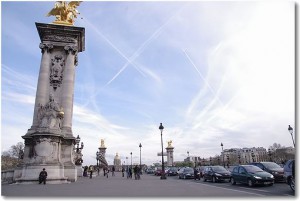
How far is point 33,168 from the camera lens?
20.5m

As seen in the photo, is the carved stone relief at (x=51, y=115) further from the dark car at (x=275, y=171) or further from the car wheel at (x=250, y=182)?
Answer: the dark car at (x=275, y=171)

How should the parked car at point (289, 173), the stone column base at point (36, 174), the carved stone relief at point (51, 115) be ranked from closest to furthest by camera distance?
the parked car at point (289, 173) → the stone column base at point (36, 174) → the carved stone relief at point (51, 115)

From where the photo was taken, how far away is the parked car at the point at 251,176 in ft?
56.3

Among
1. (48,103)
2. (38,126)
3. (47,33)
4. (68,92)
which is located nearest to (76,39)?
(47,33)

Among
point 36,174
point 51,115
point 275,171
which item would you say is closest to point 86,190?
point 36,174

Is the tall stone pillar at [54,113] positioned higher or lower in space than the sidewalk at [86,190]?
higher

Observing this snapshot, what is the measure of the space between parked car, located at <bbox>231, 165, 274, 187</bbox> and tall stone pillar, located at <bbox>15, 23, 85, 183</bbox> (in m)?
12.9

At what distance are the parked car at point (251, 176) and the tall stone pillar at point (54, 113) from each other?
1286cm

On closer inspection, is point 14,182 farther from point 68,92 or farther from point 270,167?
point 270,167

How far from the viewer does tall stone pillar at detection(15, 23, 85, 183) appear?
2106 cm

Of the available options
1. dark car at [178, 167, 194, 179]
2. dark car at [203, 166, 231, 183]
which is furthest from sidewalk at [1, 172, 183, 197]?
dark car at [178, 167, 194, 179]

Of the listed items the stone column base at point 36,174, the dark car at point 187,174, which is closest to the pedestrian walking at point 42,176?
the stone column base at point 36,174

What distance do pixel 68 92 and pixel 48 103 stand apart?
9.29 feet

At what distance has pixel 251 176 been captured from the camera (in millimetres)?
17547
